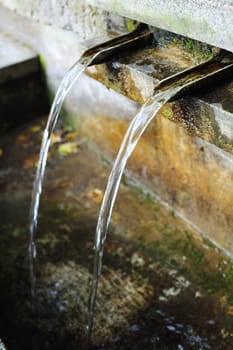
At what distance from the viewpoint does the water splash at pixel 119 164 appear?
10.0ft

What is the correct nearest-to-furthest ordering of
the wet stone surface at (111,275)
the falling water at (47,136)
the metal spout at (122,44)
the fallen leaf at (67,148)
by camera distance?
1. the wet stone surface at (111,275)
2. the metal spout at (122,44)
3. the falling water at (47,136)
4. the fallen leaf at (67,148)

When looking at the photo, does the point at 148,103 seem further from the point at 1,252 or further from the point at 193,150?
the point at 1,252

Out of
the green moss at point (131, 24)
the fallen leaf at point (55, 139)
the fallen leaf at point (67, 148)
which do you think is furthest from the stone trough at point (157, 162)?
the fallen leaf at point (55, 139)

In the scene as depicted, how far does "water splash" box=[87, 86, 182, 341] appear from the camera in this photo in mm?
3062

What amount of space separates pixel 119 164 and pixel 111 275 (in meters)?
0.96

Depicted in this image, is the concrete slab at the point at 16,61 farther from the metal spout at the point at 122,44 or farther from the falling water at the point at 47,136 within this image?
the metal spout at the point at 122,44

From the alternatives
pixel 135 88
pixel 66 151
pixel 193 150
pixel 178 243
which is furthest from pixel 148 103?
pixel 66 151

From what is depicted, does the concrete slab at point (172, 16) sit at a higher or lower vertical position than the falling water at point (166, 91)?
higher

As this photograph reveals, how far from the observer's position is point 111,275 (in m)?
3.92

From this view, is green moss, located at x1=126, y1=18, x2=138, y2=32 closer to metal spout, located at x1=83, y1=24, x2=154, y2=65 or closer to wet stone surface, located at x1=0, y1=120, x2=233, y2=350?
metal spout, located at x1=83, y1=24, x2=154, y2=65

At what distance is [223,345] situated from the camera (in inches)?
129

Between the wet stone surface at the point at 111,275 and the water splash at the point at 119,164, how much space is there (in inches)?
4.3

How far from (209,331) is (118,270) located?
861mm

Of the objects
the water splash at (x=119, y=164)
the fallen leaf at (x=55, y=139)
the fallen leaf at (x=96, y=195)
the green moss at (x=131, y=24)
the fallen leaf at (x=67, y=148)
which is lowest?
the fallen leaf at (x=96, y=195)
